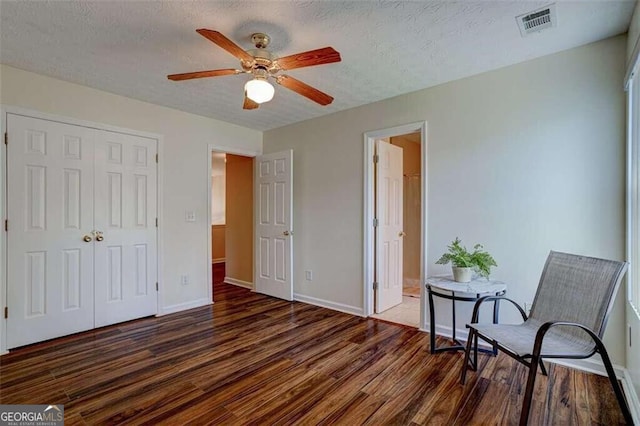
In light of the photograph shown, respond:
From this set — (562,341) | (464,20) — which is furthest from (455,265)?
(464,20)

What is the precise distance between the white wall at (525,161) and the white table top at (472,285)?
0.82 feet

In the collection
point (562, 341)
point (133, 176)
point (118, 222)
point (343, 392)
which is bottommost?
point (343, 392)

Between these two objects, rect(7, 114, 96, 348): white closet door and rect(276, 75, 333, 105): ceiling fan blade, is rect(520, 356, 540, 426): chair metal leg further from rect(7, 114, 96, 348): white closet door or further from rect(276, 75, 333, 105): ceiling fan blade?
rect(7, 114, 96, 348): white closet door

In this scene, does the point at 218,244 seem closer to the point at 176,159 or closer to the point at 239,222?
the point at 239,222

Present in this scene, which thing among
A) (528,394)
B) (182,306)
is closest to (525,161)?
(528,394)

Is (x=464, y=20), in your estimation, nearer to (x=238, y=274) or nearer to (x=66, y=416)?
(x=66, y=416)

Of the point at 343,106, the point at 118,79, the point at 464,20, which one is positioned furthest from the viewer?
the point at 343,106

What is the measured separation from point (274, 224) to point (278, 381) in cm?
244

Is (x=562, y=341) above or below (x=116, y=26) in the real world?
below

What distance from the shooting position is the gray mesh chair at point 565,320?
65.0 inches

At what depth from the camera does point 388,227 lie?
3893 mm

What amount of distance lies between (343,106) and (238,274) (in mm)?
3256

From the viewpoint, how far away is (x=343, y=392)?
2.10m

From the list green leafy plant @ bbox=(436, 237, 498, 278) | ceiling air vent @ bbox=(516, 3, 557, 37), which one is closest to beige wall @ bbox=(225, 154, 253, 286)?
green leafy plant @ bbox=(436, 237, 498, 278)
